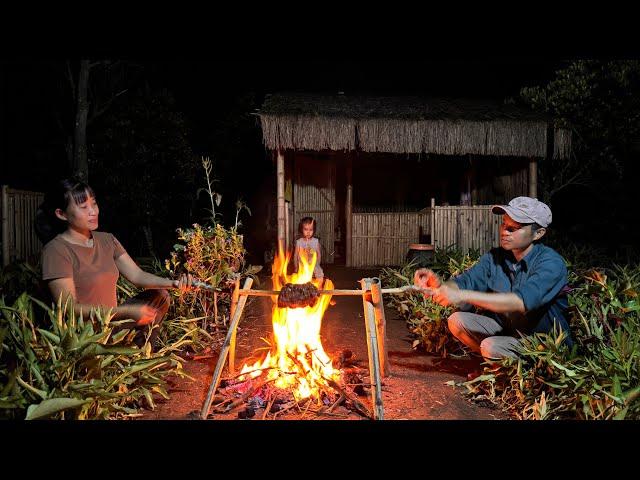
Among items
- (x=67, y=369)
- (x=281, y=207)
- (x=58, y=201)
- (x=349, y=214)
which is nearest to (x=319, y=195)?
(x=349, y=214)

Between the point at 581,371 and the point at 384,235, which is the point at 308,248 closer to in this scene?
the point at 384,235

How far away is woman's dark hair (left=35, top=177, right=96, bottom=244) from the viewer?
3.81 metres

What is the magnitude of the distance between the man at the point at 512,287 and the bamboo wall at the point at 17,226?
7.76 metres

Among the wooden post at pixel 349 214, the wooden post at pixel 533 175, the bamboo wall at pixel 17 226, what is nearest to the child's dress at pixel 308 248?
the wooden post at pixel 349 214

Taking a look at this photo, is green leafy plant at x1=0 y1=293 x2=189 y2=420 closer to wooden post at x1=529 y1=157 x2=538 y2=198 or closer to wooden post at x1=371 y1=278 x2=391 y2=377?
wooden post at x1=371 y1=278 x2=391 y2=377

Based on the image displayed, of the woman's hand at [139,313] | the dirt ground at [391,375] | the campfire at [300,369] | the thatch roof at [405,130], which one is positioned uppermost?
the thatch roof at [405,130]

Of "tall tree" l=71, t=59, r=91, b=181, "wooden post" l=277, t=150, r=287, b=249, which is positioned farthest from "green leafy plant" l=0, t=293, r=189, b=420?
"tall tree" l=71, t=59, r=91, b=181

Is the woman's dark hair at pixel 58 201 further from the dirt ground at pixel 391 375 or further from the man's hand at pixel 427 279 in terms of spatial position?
the man's hand at pixel 427 279

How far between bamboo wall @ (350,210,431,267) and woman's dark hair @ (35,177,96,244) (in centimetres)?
917

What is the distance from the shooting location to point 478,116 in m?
11.3

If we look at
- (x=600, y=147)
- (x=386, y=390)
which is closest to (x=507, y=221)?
(x=386, y=390)

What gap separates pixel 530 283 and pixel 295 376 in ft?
7.27

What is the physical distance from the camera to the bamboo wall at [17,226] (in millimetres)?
8289

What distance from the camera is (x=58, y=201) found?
3.85 m
